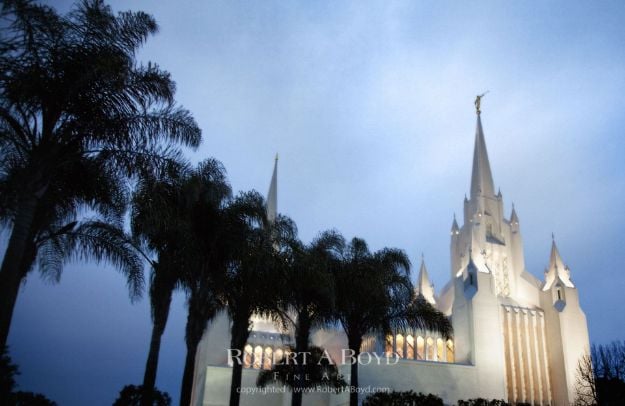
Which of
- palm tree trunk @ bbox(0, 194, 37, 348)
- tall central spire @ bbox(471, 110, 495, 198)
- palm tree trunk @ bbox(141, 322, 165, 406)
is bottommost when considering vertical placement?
palm tree trunk @ bbox(141, 322, 165, 406)

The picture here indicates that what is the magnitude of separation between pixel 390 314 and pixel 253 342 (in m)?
15.6

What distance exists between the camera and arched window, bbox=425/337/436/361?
109 feet

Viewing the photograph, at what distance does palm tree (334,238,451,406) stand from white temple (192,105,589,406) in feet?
24.4

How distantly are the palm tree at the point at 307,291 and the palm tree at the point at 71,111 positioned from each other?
20.9 feet

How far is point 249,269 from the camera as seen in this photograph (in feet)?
47.3

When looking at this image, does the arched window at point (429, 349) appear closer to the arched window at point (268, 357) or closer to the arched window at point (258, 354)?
the arched window at point (268, 357)

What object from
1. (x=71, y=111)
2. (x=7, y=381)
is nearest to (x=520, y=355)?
(x=7, y=381)

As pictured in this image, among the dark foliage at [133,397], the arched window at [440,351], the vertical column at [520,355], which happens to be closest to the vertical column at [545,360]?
the vertical column at [520,355]

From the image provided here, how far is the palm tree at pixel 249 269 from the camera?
47.4 ft

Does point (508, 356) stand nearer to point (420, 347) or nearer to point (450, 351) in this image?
point (450, 351)

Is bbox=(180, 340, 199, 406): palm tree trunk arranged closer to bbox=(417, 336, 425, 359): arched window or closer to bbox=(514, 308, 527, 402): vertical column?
bbox=(417, 336, 425, 359): arched window

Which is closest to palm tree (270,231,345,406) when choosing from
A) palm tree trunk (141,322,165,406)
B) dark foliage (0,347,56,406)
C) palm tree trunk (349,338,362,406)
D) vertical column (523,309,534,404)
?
palm tree trunk (349,338,362,406)

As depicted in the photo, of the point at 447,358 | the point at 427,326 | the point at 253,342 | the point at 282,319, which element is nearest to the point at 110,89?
the point at 282,319

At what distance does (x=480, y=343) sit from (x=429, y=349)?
3187 millimetres
